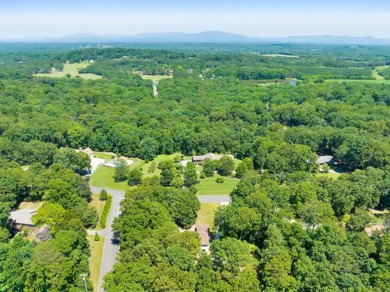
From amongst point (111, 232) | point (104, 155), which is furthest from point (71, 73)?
point (111, 232)

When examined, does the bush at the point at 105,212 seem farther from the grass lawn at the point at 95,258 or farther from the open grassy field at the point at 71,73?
the open grassy field at the point at 71,73

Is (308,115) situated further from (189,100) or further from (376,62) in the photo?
(376,62)

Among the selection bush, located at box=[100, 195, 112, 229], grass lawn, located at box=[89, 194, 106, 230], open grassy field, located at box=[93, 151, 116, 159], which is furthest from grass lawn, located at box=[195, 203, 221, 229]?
open grassy field, located at box=[93, 151, 116, 159]

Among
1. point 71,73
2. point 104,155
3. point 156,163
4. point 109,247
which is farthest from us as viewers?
point 71,73

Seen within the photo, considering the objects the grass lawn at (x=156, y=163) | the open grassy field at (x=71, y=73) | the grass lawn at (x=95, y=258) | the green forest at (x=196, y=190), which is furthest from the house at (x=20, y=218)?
the open grassy field at (x=71, y=73)

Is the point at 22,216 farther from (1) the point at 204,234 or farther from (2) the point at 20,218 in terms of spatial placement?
(1) the point at 204,234

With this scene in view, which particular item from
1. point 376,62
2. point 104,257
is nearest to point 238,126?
point 104,257

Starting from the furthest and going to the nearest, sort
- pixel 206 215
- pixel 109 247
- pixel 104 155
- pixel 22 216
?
1. pixel 104 155
2. pixel 206 215
3. pixel 22 216
4. pixel 109 247
